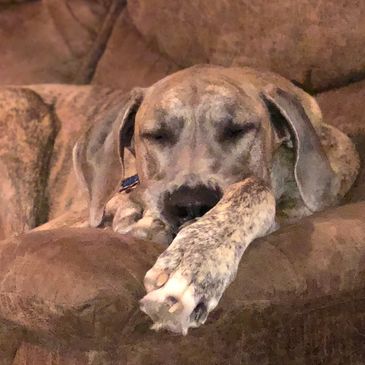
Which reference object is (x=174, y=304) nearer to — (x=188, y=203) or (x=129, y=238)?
(x=129, y=238)

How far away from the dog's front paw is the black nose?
0.82 ft

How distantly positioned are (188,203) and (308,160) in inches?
17.3

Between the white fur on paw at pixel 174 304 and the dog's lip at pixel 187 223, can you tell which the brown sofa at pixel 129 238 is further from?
the dog's lip at pixel 187 223

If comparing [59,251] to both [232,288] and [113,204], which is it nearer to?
[232,288]

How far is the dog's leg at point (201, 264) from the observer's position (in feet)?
5.37

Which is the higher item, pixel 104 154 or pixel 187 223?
pixel 187 223

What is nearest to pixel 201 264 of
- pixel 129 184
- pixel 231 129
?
pixel 231 129

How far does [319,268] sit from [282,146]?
727mm

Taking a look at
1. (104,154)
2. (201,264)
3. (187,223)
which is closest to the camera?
(201,264)

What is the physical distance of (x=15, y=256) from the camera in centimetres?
179

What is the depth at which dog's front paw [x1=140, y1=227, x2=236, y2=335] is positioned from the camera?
1.63 meters

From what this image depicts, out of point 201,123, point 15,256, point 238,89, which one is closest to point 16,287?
point 15,256

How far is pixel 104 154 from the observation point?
253 centimetres

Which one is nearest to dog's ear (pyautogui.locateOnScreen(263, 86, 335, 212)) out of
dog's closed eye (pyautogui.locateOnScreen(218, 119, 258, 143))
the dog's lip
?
dog's closed eye (pyautogui.locateOnScreen(218, 119, 258, 143))
